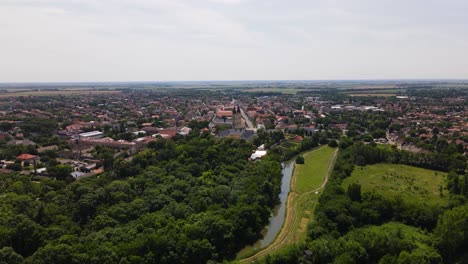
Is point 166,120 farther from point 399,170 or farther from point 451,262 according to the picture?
point 451,262

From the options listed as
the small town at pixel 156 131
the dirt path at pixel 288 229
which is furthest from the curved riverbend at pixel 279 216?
the small town at pixel 156 131

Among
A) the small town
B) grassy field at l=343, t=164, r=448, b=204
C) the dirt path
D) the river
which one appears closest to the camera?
the dirt path

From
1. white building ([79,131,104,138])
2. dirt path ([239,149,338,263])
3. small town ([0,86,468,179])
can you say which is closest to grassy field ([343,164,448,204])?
dirt path ([239,149,338,263])

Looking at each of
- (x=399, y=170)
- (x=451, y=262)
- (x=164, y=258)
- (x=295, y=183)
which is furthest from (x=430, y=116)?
(x=164, y=258)

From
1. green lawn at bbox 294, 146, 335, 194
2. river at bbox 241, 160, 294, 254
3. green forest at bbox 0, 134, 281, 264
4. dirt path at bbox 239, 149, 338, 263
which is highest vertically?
green forest at bbox 0, 134, 281, 264

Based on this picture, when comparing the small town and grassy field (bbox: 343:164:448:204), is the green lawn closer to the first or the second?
grassy field (bbox: 343:164:448:204)
